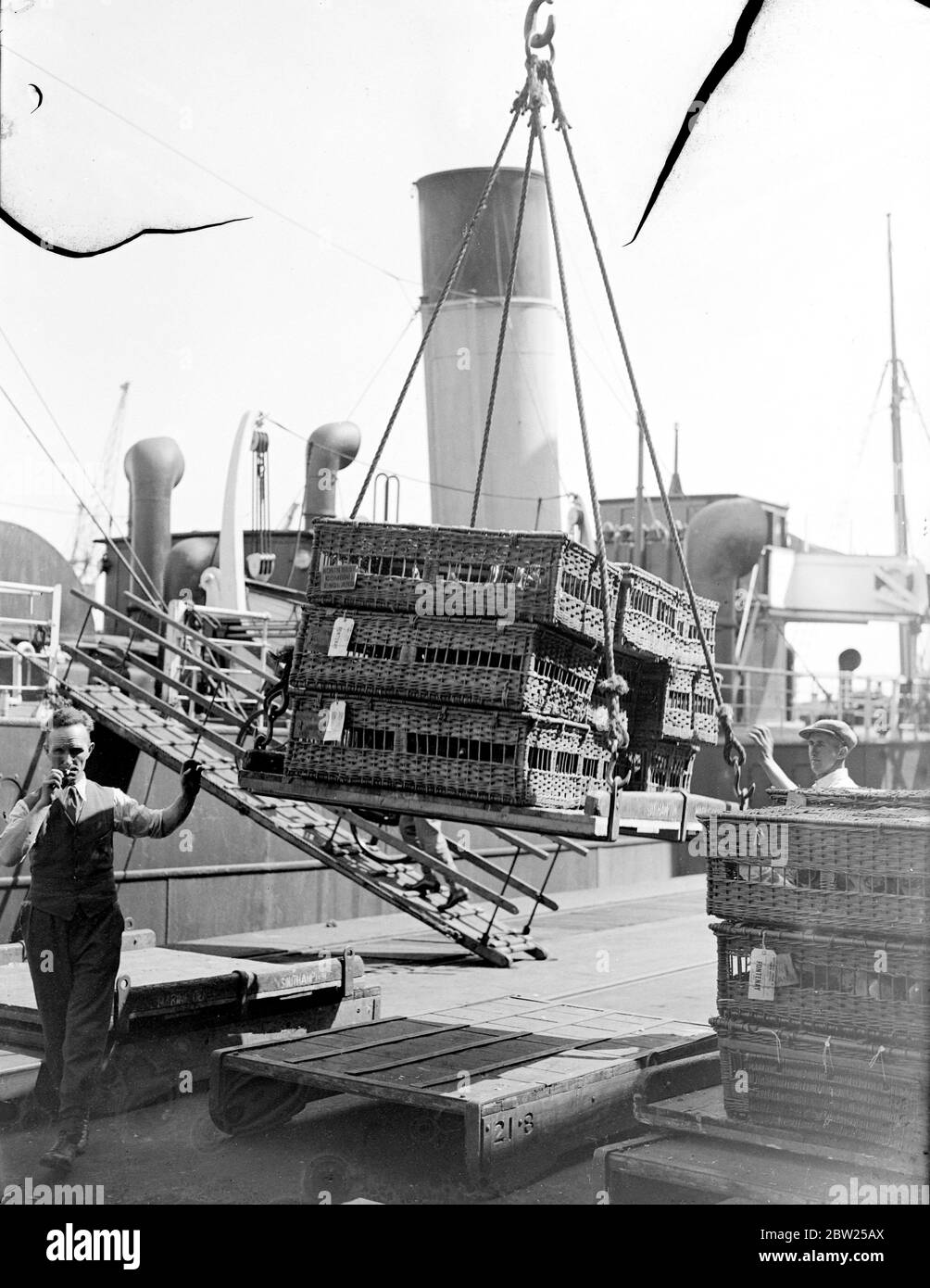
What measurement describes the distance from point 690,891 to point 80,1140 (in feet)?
45.8

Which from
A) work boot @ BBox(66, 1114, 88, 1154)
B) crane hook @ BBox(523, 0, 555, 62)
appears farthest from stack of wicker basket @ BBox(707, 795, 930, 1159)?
crane hook @ BBox(523, 0, 555, 62)

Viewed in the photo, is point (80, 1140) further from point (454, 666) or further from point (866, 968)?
point (866, 968)

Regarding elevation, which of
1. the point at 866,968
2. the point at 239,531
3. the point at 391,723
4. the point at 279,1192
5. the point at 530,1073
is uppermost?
the point at 239,531

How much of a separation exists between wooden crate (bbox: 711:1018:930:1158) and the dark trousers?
2922 millimetres

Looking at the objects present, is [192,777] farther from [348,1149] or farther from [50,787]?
[348,1149]

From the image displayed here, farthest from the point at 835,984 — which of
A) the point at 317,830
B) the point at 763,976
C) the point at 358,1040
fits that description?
the point at 317,830

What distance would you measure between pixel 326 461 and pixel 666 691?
1924cm

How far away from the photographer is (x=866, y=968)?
5.12m

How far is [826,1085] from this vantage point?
5109mm

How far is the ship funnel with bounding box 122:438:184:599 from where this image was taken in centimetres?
2377

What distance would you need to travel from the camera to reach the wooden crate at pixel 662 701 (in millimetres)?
7598

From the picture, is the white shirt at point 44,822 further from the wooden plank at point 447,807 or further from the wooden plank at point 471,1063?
the wooden plank at point 471,1063

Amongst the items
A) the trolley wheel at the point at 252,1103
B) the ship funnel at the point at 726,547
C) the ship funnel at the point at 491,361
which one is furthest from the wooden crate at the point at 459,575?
the ship funnel at the point at 726,547
